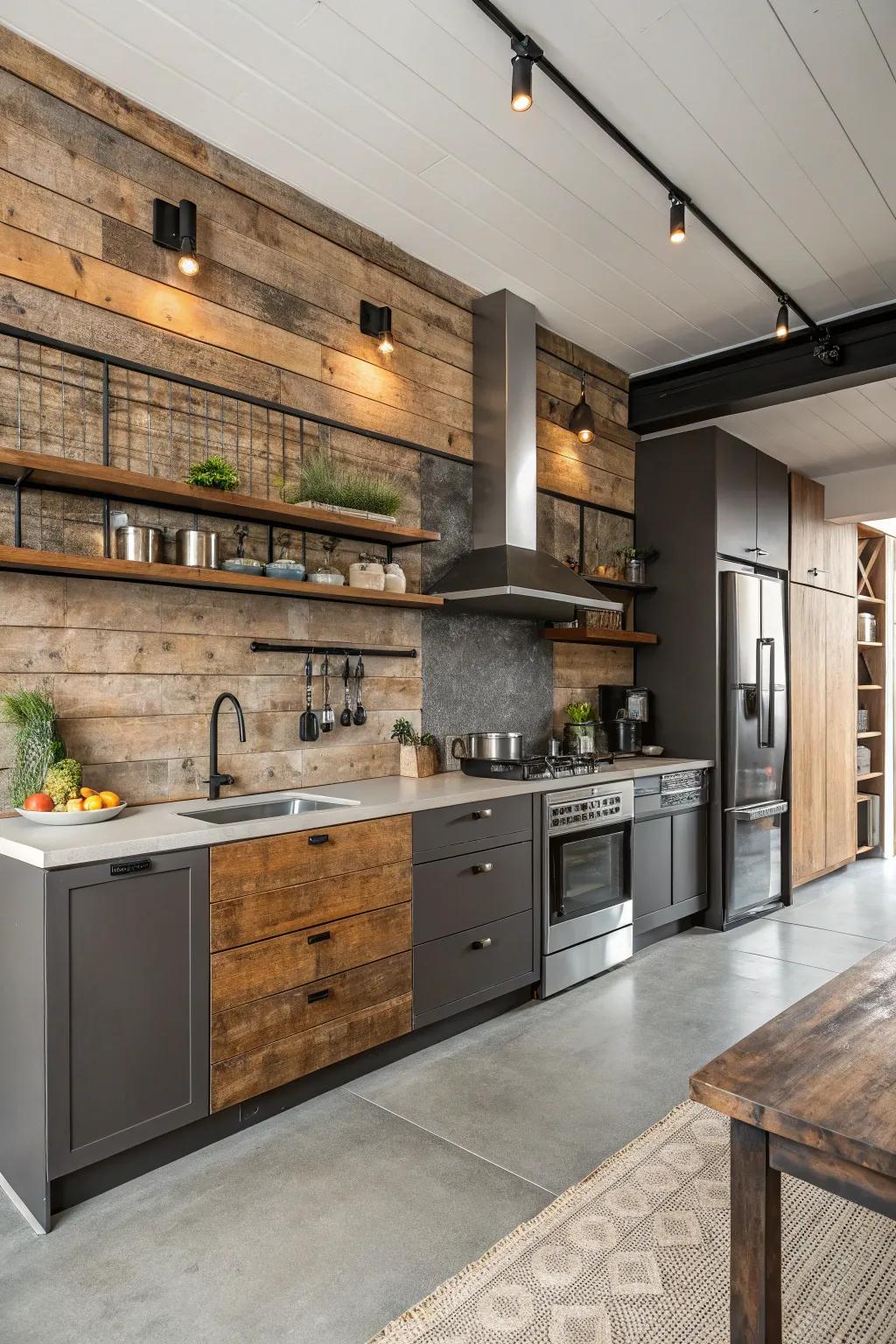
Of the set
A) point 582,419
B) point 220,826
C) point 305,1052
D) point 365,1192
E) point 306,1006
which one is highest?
point 582,419

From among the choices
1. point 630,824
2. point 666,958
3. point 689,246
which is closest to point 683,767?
point 630,824

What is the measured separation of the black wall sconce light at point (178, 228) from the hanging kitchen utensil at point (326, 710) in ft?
4.91

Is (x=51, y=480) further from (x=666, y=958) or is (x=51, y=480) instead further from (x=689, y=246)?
(x=666, y=958)

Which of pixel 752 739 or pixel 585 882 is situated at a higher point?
pixel 752 739

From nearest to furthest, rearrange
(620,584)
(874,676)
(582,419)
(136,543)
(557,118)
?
Result: (136,543), (557,118), (582,419), (620,584), (874,676)

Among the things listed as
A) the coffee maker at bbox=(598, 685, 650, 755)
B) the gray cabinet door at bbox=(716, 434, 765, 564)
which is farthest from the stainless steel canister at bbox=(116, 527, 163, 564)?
the gray cabinet door at bbox=(716, 434, 765, 564)

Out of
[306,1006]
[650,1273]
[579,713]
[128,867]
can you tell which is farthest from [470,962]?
[579,713]

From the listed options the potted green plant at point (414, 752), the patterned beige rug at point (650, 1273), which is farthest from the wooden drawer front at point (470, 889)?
the patterned beige rug at point (650, 1273)

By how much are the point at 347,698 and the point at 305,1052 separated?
140 cm

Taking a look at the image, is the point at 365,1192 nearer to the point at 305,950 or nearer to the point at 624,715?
the point at 305,950

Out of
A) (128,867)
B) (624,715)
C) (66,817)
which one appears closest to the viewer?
(128,867)

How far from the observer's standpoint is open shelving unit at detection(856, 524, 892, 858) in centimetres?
691

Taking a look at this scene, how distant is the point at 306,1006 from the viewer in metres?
2.60

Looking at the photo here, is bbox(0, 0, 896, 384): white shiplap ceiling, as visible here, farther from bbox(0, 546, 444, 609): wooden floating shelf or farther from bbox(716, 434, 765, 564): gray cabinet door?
bbox(0, 546, 444, 609): wooden floating shelf
